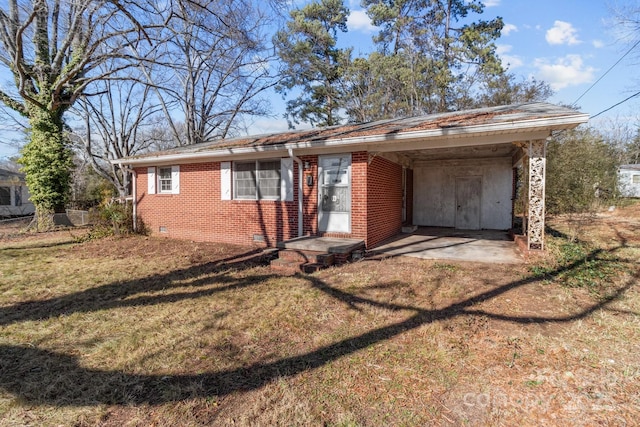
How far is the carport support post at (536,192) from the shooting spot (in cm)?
620

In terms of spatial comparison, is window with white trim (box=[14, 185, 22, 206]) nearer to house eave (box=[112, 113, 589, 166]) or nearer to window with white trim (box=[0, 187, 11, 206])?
window with white trim (box=[0, 187, 11, 206])

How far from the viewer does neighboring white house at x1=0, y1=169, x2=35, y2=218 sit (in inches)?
810

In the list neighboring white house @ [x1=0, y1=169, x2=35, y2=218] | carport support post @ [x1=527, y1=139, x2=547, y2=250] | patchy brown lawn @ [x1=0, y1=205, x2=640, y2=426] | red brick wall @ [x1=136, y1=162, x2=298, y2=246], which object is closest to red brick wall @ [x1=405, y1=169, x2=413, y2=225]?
red brick wall @ [x1=136, y1=162, x2=298, y2=246]

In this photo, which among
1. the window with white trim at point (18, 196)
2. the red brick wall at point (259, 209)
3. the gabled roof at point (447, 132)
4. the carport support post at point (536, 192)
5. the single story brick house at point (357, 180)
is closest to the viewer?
the gabled roof at point (447, 132)

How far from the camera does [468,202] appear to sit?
39.1 feet

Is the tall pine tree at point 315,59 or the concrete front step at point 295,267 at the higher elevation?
the tall pine tree at point 315,59

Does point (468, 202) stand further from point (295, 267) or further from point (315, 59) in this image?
point (315, 59)

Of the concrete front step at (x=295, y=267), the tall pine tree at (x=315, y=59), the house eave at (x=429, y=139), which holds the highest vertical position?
the tall pine tree at (x=315, y=59)

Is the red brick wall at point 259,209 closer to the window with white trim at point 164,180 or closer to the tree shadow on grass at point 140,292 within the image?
the window with white trim at point 164,180

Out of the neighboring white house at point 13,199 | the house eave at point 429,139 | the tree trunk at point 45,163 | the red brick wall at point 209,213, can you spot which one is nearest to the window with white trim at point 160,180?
the red brick wall at point 209,213

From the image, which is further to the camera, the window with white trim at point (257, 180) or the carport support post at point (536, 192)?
the window with white trim at point (257, 180)

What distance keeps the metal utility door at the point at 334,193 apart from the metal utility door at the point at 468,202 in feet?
20.4

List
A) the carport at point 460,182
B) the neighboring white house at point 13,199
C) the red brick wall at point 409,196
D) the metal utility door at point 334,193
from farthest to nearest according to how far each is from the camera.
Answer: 1. the neighboring white house at point 13,199
2. the red brick wall at point 409,196
3. the metal utility door at point 334,193
4. the carport at point 460,182

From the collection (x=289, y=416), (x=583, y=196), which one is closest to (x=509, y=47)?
(x=583, y=196)
